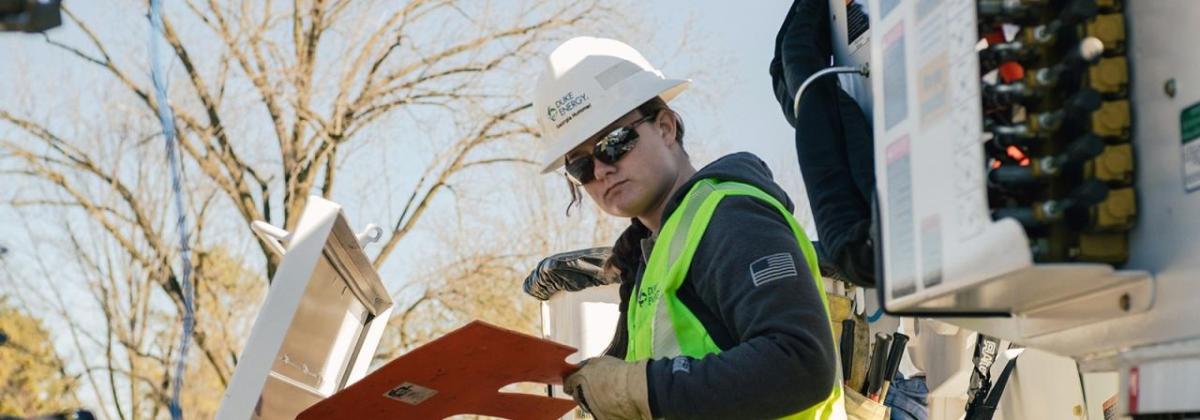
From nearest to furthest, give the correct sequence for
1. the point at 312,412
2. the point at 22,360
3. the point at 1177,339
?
the point at 1177,339
the point at 312,412
the point at 22,360

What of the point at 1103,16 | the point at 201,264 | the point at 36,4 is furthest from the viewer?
the point at 201,264

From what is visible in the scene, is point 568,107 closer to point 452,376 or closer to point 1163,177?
point 452,376

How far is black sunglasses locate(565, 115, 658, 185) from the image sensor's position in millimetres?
4043

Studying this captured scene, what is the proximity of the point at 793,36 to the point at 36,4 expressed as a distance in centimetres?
186

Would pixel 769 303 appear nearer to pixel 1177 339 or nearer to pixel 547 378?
pixel 547 378

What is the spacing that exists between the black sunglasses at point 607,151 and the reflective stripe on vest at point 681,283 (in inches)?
15.9

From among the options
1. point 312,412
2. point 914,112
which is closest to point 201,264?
point 312,412

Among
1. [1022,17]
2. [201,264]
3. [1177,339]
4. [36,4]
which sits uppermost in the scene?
[201,264]

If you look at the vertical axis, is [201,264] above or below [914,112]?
above

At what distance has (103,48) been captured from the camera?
19500 millimetres

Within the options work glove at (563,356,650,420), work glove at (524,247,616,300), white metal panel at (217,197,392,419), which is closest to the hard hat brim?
white metal panel at (217,197,392,419)

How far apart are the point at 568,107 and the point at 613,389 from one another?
0.98 metres

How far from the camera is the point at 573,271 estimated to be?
891cm

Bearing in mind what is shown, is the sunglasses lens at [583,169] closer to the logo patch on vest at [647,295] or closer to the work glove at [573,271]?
the logo patch on vest at [647,295]
